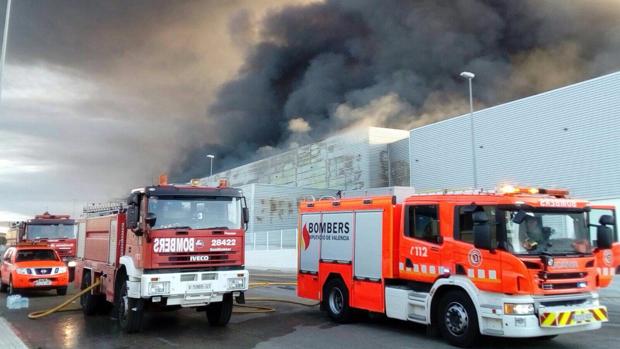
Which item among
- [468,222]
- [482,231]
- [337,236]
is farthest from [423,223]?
[337,236]

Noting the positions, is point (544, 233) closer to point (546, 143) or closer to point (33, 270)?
point (33, 270)

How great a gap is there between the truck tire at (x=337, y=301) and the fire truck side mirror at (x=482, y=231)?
3563 millimetres

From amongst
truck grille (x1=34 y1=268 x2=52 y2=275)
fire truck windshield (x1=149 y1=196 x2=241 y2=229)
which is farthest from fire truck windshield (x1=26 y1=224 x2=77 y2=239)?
fire truck windshield (x1=149 y1=196 x2=241 y2=229)

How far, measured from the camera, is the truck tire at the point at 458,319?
8039 millimetres

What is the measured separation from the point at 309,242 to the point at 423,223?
3530 mm

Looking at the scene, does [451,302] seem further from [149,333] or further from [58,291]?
[58,291]

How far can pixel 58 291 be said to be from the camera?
54.5 feet

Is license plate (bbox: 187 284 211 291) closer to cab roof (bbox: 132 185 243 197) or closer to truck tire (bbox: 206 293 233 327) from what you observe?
truck tire (bbox: 206 293 233 327)

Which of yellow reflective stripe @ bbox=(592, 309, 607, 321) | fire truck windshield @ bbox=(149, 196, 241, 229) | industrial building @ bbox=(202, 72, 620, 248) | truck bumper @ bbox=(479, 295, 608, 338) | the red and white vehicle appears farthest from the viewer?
industrial building @ bbox=(202, 72, 620, 248)

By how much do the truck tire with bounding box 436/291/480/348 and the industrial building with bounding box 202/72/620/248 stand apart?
42.4 feet

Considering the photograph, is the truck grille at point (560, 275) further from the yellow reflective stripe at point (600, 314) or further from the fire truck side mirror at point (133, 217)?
the fire truck side mirror at point (133, 217)

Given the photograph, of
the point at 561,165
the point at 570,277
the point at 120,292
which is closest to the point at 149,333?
the point at 120,292

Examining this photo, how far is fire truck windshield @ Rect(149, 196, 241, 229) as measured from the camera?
957 centimetres

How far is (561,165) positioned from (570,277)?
94.7ft
